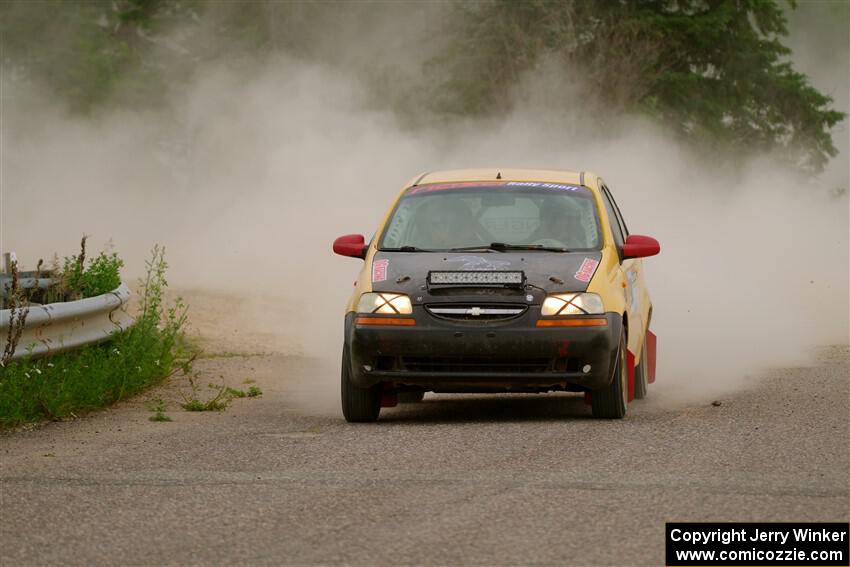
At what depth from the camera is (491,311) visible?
10.5m

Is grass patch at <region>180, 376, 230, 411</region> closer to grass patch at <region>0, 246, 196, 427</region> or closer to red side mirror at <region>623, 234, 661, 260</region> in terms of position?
grass patch at <region>0, 246, 196, 427</region>

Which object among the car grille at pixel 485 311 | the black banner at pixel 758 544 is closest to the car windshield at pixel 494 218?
the car grille at pixel 485 311

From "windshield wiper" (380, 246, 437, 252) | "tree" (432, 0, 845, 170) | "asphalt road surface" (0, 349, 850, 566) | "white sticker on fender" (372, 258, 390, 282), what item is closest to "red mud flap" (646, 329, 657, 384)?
"asphalt road surface" (0, 349, 850, 566)

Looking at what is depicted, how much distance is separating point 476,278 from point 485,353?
0.46m

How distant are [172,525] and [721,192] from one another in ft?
105

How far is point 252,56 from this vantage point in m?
46.6

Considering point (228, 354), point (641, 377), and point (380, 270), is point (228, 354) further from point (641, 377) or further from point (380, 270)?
point (380, 270)

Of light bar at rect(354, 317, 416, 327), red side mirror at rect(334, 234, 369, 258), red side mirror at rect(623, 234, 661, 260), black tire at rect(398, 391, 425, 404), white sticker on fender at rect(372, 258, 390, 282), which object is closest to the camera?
light bar at rect(354, 317, 416, 327)

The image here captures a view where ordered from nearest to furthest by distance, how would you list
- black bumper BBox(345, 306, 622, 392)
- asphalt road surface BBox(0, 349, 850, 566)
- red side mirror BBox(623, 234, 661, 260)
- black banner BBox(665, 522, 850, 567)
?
1. black banner BBox(665, 522, 850, 567)
2. asphalt road surface BBox(0, 349, 850, 566)
3. black bumper BBox(345, 306, 622, 392)
4. red side mirror BBox(623, 234, 661, 260)

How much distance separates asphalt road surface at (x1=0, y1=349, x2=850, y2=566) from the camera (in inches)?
274

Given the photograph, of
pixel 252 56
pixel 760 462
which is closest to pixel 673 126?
pixel 252 56

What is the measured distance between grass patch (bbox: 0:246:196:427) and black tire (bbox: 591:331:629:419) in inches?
131

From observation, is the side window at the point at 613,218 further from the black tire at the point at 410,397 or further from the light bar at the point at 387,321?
the light bar at the point at 387,321

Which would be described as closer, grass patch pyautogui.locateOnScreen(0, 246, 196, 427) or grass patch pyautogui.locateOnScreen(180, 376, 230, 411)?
grass patch pyautogui.locateOnScreen(0, 246, 196, 427)
